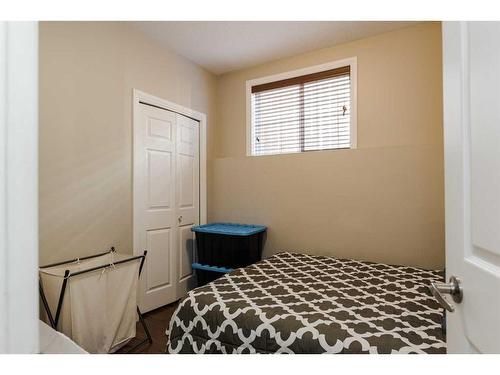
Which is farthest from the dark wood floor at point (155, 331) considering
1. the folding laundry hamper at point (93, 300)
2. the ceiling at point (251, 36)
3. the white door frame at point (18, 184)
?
the ceiling at point (251, 36)

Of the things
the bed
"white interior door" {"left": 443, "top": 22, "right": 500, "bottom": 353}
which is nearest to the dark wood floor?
the bed

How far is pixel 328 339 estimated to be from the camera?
1257mm

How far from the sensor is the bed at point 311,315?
125 centimetres

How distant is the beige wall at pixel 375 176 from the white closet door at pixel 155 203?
825 mm

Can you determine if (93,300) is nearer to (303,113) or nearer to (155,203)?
(155,203)

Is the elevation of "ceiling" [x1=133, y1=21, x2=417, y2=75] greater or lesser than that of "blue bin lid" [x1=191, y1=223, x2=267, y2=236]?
greater

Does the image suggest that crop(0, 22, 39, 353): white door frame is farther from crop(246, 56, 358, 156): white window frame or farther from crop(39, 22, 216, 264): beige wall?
crop(246, 56, 358, 156): white window frame

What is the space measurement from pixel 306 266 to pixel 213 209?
4.88 ft

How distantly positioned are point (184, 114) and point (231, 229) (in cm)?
133

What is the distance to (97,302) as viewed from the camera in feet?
6.01

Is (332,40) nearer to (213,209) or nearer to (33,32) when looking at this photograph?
(213,209)

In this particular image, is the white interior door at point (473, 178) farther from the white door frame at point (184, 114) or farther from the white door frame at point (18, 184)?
the white door frame at point (184, 114)

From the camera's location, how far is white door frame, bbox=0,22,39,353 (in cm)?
41

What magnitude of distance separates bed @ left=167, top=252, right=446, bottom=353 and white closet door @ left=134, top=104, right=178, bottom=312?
3.35 feet
